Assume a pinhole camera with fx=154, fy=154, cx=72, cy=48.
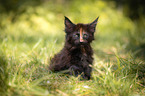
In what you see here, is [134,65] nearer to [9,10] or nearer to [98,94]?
[98,94]

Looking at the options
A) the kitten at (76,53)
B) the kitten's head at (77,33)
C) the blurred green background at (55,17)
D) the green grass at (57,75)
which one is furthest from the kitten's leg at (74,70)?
the blurred green background at (55,17)

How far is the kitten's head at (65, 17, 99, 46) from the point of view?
279cm

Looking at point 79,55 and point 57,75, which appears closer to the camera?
point 57,75

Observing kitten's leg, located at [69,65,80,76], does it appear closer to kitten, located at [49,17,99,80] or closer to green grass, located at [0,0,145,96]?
kitten, located at [49,17,99,80]

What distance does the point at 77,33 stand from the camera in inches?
112

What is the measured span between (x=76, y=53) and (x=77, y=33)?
38cm

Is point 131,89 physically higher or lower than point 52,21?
lower

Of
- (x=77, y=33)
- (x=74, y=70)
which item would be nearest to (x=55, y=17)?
(x=77, y=33)

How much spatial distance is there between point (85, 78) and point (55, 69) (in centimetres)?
60

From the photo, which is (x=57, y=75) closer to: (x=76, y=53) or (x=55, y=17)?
(x=76, y=53)

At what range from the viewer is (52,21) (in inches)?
393

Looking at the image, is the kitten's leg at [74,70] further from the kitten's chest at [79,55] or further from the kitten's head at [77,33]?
the kitten's head at [77,33]

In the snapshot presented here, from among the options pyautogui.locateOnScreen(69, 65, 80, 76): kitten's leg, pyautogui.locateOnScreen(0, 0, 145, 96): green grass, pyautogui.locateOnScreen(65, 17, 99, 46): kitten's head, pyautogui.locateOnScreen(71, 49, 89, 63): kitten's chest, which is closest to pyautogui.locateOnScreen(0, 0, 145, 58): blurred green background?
pyautogui.locateOnScreen(0, 0, 145, 96): green grass

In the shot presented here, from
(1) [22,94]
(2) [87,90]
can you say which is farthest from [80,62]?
(1) [22,94]
